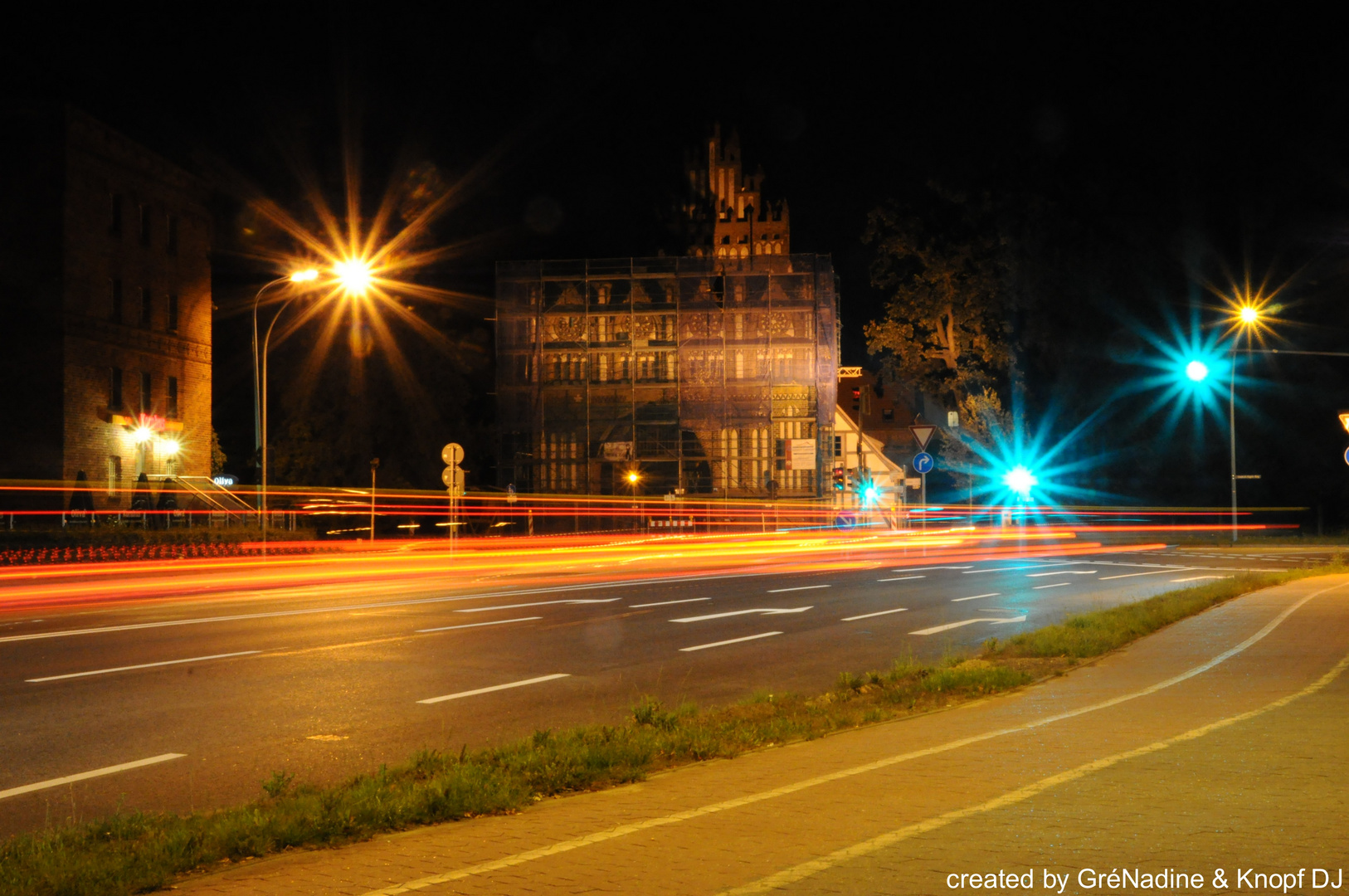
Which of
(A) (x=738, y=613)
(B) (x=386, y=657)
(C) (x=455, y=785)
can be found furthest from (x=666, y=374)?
(C) (x=455, y=785)

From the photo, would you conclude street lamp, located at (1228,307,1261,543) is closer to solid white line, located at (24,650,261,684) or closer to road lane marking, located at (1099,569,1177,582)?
road lane marking, located at (1099,569,1177,582)

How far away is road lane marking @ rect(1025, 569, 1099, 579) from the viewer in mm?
28188

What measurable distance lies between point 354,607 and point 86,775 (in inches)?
448

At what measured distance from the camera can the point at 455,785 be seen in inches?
269

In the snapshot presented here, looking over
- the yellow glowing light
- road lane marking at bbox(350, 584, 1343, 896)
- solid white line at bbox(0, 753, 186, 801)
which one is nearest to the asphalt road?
solid white line at bbox(0, 753, 186, 801)

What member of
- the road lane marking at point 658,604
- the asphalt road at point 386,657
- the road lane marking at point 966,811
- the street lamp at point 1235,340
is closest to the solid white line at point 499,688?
the asphalt road at point 386,657

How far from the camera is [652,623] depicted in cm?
1767

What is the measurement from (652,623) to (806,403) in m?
51.0

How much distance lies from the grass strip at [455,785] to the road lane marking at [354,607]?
928 cm

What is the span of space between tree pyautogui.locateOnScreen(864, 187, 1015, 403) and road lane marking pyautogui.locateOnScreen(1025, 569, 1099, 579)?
24.9m

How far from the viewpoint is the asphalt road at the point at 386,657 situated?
29.0ft

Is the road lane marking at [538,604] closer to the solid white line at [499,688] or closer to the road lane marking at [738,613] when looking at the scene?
the road lane marking at [738,613]

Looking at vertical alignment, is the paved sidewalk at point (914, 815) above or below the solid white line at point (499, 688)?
above

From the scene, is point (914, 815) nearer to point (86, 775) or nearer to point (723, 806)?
point (723, 806)
